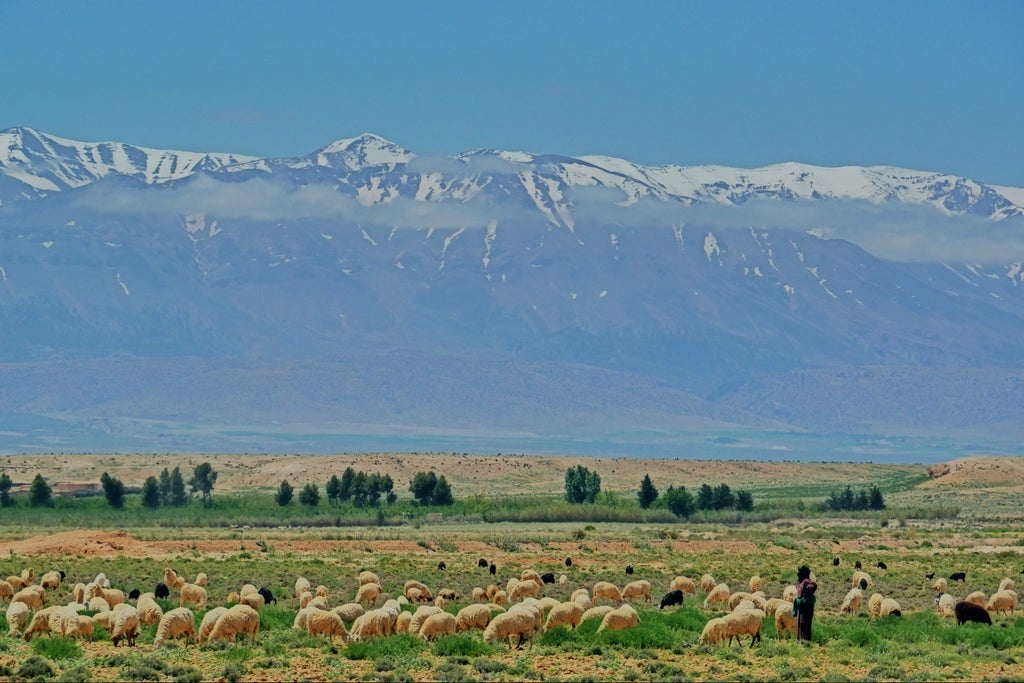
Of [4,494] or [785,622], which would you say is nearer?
[785,622]

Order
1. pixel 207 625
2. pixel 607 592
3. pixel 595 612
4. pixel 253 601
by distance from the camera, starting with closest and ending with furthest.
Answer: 1. pixel 207 625
2. pixel 595 612
3. pixel 253 601
4. pixel 607 592

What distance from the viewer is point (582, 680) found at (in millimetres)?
25141

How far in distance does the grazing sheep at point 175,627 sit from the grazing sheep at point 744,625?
9198 mm

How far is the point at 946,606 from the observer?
36344 mm

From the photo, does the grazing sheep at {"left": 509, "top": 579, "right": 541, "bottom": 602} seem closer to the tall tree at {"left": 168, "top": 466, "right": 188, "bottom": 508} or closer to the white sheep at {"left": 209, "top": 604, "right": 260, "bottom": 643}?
the white sheep at {"left": 209, "top": 604, "right": 260, "bottom": 643}

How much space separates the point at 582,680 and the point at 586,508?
70.2 m

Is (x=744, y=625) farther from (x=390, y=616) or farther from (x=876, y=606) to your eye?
(x=876, y=606)

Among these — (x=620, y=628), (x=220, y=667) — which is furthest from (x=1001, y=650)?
(x=220, y=667)

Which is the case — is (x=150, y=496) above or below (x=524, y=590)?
above

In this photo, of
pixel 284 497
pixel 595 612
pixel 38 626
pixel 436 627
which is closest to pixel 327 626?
pixel 436 627

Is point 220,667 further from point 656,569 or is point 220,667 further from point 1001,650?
point 656,569

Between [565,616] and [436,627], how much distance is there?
2701 millimetres

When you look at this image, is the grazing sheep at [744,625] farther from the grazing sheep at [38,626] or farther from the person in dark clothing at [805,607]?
the grazing sheep at [38,626]

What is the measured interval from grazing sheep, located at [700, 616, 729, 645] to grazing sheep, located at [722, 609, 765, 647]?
0.07 meters
